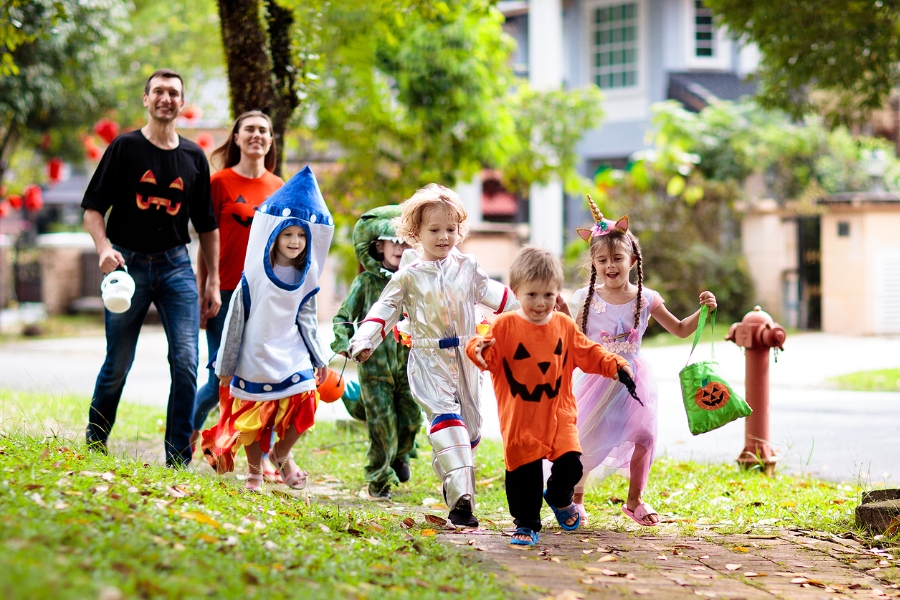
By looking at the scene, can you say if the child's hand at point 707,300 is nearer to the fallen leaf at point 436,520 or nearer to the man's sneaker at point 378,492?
the fallen leaf at point 436,520

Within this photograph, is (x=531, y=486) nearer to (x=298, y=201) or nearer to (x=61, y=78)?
(x=298, y=201)

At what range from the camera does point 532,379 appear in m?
4.54

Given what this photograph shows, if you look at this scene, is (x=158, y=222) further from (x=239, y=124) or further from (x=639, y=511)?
(x=639, y=511)

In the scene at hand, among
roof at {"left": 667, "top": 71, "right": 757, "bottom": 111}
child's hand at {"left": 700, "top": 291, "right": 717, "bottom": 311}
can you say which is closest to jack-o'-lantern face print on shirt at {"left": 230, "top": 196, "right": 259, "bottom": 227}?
child's hand at {"left": 700, "top": 291, "right": 717, "bottom": 311}

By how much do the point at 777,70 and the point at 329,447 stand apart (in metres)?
5.17

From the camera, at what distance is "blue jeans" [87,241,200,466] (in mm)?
5539

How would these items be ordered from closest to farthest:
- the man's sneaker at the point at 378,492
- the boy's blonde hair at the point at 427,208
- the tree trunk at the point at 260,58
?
the boy's blonde hair at the point at 427,208 → the man's sneaker at the point at 378,492 → the tree trunk at the point at 260,58

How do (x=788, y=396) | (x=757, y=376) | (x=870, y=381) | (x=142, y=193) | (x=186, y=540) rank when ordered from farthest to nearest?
1. (x=870, y=381)
2. (x=788, y=396)
3. (x=757, y=376)
4. (x=142, y=193)
5. (x=186, y=540)

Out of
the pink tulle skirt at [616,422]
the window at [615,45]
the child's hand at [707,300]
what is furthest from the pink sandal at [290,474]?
the window at [615,45]

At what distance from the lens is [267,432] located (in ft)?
18.0

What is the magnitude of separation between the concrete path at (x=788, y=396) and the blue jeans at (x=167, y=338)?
142cm

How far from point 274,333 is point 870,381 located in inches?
296

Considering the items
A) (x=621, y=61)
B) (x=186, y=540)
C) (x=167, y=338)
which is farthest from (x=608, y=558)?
(x=621, y=61)

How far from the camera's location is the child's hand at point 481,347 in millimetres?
4516
